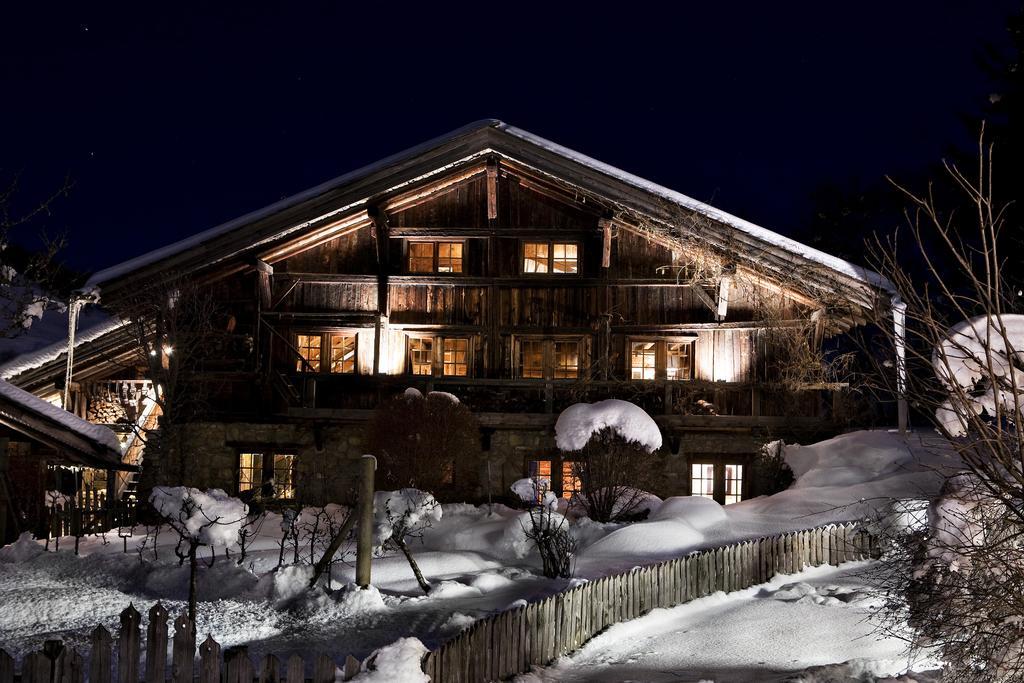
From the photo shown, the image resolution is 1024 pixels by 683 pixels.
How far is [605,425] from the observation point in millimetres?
17844

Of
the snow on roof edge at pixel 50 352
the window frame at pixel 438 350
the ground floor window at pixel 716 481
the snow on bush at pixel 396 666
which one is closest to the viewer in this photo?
the snow on bush at pixel 396 666

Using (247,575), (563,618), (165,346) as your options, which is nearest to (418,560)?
(247,575)

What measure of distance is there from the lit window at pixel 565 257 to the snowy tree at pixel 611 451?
577 centimetres

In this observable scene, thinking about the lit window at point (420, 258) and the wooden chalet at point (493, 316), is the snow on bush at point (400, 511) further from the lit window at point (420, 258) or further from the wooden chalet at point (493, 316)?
the lit window at point (420, 258)

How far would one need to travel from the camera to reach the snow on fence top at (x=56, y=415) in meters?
12.8

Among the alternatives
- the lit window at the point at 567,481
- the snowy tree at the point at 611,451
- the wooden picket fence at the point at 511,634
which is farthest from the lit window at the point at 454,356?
the wooden picket fence at the point at 511,634

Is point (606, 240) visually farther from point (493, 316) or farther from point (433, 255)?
point (433, 255)

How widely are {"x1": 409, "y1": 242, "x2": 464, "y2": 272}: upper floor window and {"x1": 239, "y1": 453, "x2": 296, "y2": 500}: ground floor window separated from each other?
5919mm

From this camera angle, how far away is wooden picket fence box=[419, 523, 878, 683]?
852 cm

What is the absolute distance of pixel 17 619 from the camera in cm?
1109

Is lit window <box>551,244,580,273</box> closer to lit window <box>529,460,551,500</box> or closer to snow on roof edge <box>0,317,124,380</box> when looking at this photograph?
lit window <box>529,460,551,500</box>

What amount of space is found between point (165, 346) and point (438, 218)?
755cm

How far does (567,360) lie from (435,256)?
442 cm

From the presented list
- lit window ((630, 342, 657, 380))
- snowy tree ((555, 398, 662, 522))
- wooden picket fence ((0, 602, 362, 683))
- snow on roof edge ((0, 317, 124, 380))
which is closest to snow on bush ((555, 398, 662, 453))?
snowy tree ((555, 398, 662, 522))
